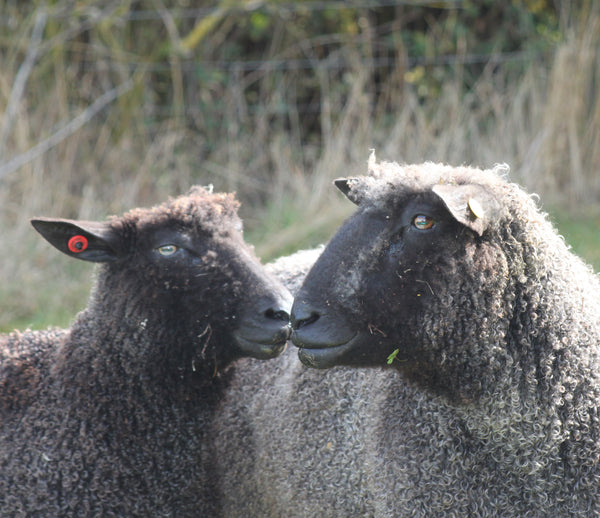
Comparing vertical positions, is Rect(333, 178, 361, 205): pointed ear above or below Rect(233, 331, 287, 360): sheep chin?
above

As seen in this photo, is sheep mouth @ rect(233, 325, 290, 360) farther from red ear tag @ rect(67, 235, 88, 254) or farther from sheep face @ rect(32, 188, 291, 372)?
red ear tag @ rect(67, 235, 88, 254)

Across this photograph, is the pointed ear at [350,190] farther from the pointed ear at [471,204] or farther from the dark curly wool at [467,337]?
the pointed ear at [471,204]

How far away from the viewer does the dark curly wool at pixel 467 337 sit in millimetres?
2977

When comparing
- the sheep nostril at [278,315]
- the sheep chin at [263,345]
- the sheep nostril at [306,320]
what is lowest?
the sheep chin at [263,345]

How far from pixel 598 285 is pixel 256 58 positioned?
303 inches

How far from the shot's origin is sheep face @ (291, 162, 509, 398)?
2.96m

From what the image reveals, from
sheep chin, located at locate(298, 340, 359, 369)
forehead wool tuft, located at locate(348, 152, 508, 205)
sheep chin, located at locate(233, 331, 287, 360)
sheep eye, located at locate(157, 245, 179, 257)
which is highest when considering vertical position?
forehead wool tuft, located at locate(348, 152, 508, 205)

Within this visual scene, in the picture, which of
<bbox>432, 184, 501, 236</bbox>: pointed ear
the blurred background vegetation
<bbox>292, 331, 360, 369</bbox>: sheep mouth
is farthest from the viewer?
the blurred background vegetation

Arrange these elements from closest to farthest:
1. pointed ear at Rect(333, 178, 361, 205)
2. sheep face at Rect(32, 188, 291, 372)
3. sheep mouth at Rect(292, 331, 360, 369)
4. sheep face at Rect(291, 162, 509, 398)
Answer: sheep face at Rect(291, 162, 509, 398) → sheep mouth at Rect(292, 331, 360, 369) → pointed ear at Rect(333, 178, 361, 205) → sheep face at Rect(32, 188, 291, 372)

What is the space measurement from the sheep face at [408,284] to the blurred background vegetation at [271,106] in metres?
4.83

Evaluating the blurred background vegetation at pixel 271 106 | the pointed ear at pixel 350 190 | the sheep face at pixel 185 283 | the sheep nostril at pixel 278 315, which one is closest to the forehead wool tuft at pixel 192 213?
the sheep face at pixel 185 283

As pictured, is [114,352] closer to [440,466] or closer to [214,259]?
[214,259]

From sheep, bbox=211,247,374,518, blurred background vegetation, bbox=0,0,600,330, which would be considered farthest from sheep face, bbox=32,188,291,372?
blurred background vegetation, bbox=0,0,600,330

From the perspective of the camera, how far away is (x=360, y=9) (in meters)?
10.2
